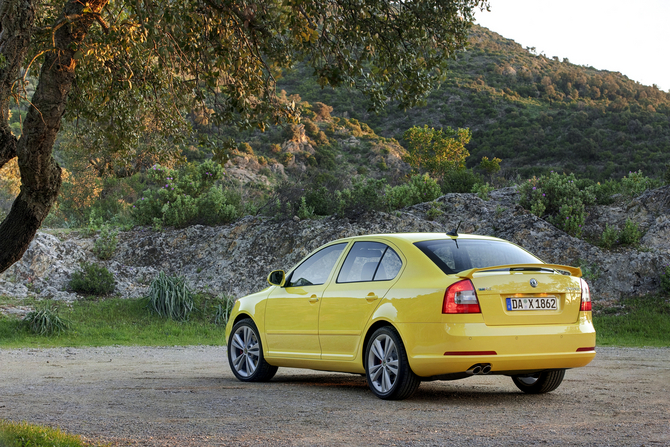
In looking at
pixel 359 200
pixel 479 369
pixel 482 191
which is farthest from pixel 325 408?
pixel 482 191

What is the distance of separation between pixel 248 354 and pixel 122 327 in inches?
278

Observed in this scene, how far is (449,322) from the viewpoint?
574 centimetres

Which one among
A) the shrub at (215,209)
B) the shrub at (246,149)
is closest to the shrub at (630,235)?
the shrub at (215,209)

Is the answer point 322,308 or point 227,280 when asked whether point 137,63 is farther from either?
point 227,280

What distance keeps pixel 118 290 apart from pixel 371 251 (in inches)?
448

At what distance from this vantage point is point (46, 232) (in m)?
19.8

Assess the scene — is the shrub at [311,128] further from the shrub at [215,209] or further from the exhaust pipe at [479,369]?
the exhaust pipe at [479,369]

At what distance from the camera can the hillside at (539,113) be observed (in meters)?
45.8

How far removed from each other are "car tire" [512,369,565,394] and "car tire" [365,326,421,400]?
1505 mm

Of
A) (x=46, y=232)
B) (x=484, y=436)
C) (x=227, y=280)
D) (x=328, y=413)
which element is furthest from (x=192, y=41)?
(x=46, y=232)

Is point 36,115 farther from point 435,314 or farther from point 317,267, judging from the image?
point 435,314

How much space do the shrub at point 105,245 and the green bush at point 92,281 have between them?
5.72ft

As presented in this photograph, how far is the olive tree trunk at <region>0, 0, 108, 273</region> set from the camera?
277 inches

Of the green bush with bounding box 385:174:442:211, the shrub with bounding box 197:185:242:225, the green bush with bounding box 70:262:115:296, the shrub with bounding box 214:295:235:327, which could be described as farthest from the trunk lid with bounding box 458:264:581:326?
the shrub with bounding box 197:185:242:225
